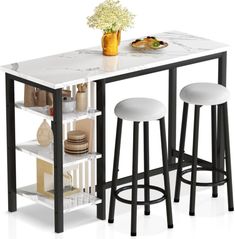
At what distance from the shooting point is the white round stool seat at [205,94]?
33.2 ft

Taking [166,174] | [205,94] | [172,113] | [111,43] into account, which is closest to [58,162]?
[166,174]

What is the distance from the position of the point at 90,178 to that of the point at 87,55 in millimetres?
1029

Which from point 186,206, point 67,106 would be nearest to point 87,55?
point 67,106

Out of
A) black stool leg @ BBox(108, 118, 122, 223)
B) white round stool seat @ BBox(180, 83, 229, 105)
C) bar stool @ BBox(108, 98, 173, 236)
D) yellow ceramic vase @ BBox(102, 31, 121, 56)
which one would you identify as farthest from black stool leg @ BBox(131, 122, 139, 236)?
yellow ceramic vase @ BBox(102, 31, 121, 56)

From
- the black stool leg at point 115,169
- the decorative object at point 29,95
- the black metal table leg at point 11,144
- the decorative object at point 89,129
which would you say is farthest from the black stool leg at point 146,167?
the black metal table leg at point 11,144

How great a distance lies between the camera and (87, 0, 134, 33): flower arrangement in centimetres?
1012

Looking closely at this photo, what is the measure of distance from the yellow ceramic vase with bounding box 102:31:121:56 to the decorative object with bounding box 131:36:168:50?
1.10 feet

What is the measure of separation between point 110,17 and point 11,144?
1.32 m

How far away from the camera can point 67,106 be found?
9.78 metres

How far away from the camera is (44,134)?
1004cm

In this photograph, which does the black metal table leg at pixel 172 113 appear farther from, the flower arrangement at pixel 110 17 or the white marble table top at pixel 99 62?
the flower arrangement at pixel 110 17

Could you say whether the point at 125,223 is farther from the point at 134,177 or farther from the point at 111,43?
the point at 111,43

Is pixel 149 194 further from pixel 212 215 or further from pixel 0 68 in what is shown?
pixel 0 68

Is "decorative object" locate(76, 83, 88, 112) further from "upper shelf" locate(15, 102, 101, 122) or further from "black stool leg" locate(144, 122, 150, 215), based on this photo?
"black stool leg" locate(144, 122, 150, 215)
